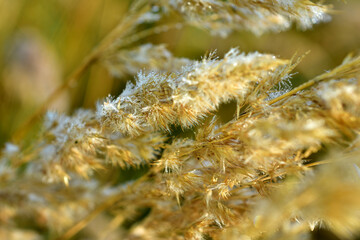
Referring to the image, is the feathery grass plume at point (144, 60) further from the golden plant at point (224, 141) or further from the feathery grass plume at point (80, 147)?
the feathery grass plume at point (80, 147)

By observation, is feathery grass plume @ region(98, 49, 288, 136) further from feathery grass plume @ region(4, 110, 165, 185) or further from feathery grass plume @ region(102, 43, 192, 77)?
feathery grass plume @ region(102, 43, 192, 77)

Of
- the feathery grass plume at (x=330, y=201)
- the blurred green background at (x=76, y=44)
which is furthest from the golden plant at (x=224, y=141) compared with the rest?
the blurred green background at (x=76, y=44)

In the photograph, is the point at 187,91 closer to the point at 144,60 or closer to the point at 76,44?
the point at 144,60

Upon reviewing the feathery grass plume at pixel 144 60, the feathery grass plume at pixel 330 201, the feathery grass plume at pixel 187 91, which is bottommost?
the feathery grass plume at pixel 330 201

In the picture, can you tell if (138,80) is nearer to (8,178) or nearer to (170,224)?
(170,224)

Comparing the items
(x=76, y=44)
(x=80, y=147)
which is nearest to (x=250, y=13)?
(x=80, y=147)

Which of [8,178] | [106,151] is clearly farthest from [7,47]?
[106,151]
